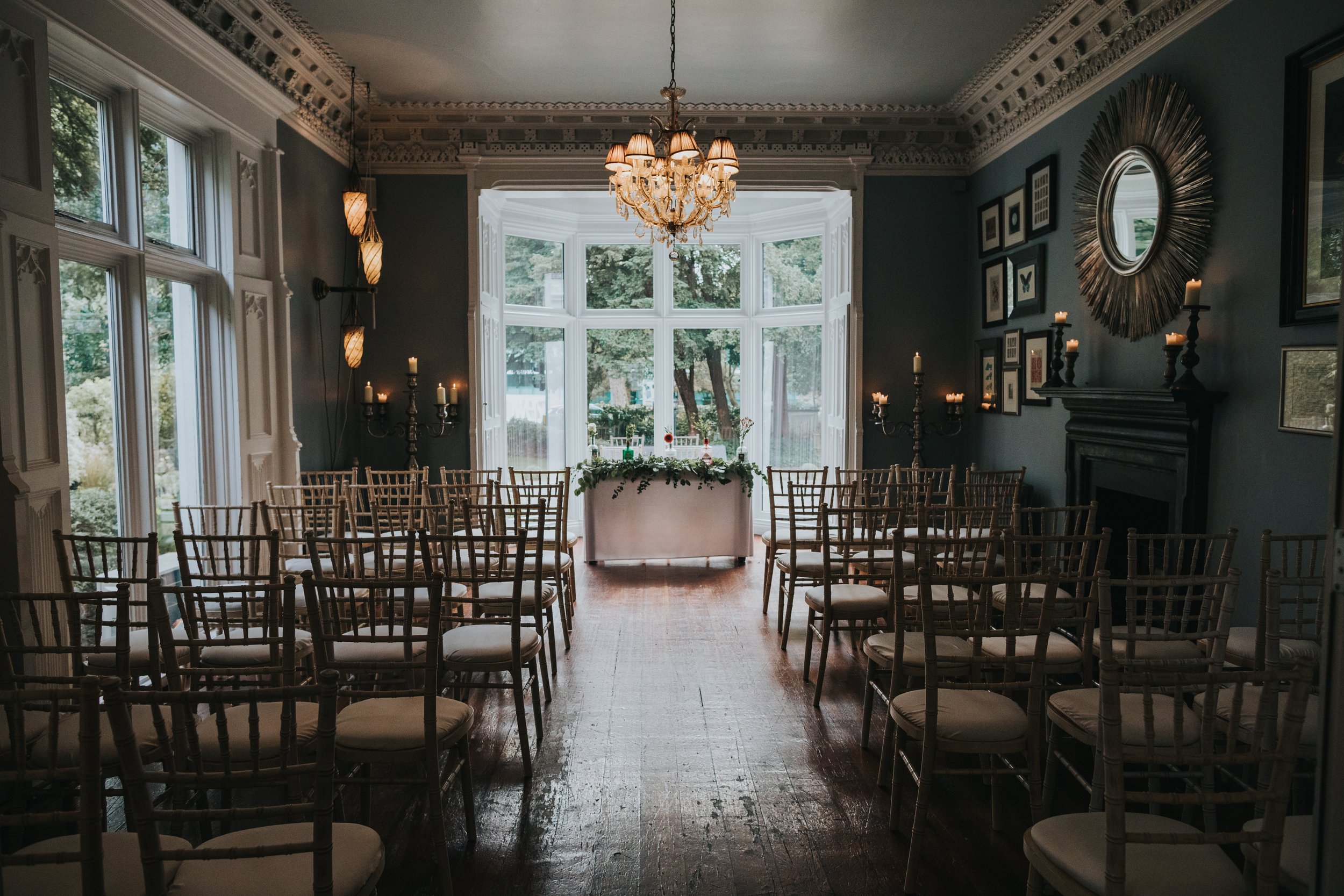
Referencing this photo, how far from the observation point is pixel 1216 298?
4086mm

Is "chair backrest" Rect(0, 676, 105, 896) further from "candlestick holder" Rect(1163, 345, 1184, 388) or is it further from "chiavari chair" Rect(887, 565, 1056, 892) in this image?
"candlestick holder" Rect(1163, 345, 1184, 388)

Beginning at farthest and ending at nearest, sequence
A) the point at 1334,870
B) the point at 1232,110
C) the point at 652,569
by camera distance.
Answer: the point at 652,569 < the point at 1232,110 < the point at 1334,870

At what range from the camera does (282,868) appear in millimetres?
1848

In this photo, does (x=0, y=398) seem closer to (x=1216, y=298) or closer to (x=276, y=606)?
(x=276, y=606)

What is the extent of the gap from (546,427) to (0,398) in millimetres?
6077

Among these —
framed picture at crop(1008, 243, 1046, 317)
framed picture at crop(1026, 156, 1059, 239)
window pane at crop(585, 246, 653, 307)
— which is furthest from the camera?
window pane at crop(585, 246, 653, 307)

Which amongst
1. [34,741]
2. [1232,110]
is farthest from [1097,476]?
[34,741]

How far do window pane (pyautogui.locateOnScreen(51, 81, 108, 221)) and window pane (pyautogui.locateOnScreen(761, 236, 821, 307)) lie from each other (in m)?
6.24

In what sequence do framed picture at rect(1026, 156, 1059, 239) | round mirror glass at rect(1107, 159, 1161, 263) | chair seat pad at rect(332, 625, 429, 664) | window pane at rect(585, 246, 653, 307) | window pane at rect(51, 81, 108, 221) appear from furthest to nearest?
window pane at rect(585, 246, 653, 307), framed picture at rect(1026, 156, 1059, 239), round mirror glass at rect(1107, 159, 1161, 263), window pane at rect(51, 81, 108, 221), chair seat pad at rect(332, 625, 429, 664)

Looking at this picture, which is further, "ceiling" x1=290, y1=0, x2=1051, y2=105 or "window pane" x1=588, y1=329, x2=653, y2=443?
"window pane" x1=588, y1=329, x2=653, y2=443

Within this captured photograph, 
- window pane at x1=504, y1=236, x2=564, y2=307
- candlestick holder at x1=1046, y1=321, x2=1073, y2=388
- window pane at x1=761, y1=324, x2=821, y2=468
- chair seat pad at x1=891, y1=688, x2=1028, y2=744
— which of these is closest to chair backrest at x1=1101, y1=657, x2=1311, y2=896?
chair seat pad at x1=891, y1=688, x2=1028, y2=744

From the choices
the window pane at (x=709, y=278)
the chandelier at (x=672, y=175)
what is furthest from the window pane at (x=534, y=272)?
the chandelier at (x=672, y=175)

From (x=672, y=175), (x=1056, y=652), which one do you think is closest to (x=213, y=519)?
(x=672, y=175)

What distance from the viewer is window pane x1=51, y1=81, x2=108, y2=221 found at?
3.85 m
